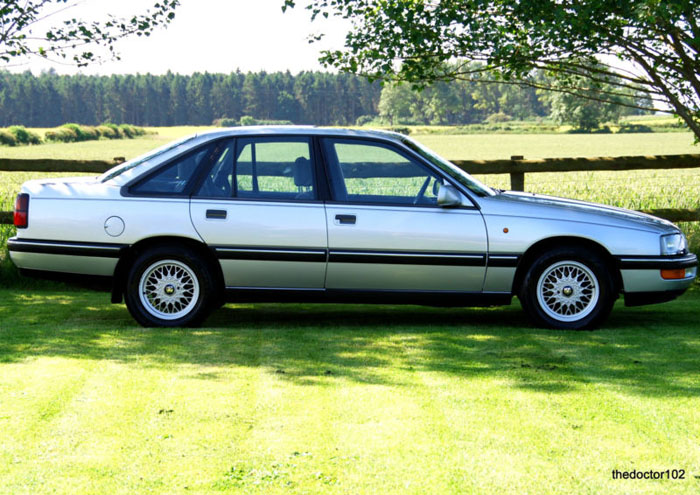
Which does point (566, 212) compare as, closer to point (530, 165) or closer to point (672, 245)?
point (672, 245)

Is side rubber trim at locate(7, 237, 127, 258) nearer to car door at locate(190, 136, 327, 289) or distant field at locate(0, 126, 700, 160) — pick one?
car door at locate(190, 136, 327, 289)

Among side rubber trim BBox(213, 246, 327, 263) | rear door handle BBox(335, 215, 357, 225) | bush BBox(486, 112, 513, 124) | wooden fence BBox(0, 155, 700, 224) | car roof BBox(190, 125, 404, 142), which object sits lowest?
side rubber trim BBox(213, 246, 327, 263)

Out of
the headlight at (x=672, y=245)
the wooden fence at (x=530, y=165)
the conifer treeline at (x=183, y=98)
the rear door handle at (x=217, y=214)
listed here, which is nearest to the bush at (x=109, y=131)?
the conifer treeline at (x=183, y=98)

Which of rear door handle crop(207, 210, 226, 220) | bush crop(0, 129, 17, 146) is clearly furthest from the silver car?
bush crop(0, 129, 17, 146)

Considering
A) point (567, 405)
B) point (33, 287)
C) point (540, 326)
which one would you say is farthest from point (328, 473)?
point (33, 287)

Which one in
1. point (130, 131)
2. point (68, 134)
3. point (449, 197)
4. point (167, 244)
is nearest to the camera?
point (449, 197)

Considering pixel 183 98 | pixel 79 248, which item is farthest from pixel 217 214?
pixel 183 98

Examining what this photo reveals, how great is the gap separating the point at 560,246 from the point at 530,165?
384 centimetres

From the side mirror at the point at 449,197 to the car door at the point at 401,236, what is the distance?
0.09m

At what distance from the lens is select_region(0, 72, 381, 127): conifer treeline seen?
12462 cm

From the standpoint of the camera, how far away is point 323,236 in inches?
301

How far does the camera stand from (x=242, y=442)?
4727 mm

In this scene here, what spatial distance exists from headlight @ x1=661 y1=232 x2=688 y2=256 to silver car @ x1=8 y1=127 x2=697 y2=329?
0.01 metres

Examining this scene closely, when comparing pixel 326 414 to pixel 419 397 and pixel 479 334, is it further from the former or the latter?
pixel 479 334
